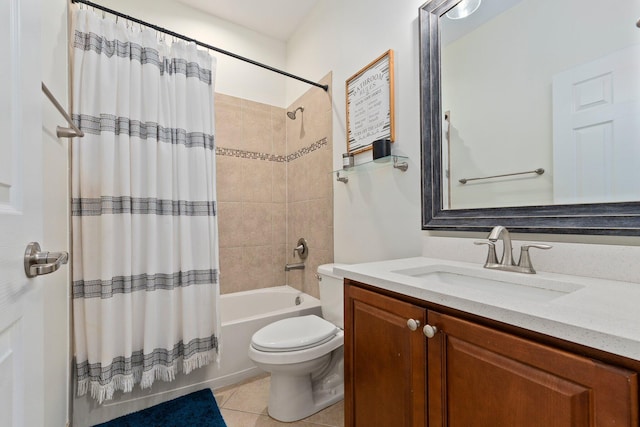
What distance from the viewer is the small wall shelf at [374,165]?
1.46 m

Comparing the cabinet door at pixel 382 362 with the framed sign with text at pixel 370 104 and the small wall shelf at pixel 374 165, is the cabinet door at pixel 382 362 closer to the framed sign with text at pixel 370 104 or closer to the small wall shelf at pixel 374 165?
the small wall shelf at pixel 374 165

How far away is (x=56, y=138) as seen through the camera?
118 cm

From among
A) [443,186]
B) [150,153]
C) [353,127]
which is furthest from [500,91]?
[150,153]

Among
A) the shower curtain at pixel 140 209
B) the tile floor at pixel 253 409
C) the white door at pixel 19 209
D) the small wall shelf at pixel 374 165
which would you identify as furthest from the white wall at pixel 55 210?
the small wall shelf at pixel 374 165

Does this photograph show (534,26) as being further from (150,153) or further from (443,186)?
(150,153)

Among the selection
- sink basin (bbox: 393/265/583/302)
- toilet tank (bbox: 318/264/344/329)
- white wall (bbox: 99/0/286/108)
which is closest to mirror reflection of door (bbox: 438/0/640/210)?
sink basin (bbox: 393/265/583/302)

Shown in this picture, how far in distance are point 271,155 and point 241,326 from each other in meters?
1.50

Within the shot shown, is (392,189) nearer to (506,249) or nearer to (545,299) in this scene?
(506,249)

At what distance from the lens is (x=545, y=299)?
2.67ft

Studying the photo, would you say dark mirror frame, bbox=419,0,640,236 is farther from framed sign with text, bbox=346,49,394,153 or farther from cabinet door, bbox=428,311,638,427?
cabinet door, bbox=428,311,638,427

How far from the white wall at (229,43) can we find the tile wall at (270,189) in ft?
0.39

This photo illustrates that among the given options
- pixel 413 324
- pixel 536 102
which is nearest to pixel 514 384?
pixel 413 324

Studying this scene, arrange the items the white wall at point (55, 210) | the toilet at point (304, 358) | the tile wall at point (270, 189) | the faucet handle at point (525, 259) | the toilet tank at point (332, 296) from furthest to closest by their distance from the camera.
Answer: the tile wall at point (270, 189) → the toilet tank at point (332, 296) → the toilet at point (304, 358) → the white wall at point (55, 210) → the faucet handle at point (525, 259)

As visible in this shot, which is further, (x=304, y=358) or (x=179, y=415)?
(x=179, y=415)
